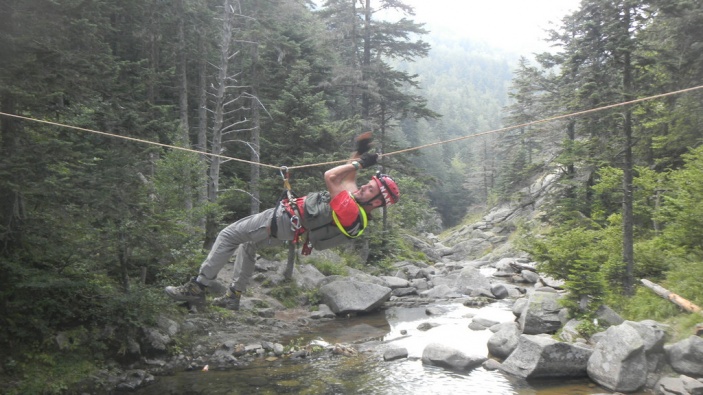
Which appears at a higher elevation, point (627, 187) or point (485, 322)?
point (627, 187)

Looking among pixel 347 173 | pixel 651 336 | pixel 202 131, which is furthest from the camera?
pixel 202 131

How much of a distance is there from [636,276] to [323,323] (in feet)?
30.7

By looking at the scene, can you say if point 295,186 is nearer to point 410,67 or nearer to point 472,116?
point 472,116

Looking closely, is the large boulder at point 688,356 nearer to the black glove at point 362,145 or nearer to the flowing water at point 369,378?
the flowing water at point 369,378

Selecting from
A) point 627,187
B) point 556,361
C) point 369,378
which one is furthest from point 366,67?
point 556,361

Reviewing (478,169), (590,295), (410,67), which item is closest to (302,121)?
(590,295)

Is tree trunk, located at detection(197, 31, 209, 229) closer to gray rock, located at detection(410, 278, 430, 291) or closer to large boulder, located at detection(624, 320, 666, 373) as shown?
gray rock, located at detection(410, 278, 430, 291)

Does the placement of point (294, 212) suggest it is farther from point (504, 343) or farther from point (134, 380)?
point (504, 343)

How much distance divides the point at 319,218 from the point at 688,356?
747 centimetres

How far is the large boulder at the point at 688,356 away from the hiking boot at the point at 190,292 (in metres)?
8.64

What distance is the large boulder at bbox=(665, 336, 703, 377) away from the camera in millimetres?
8898

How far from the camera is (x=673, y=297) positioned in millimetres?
11000

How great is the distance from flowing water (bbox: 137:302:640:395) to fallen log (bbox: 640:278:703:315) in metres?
2.73

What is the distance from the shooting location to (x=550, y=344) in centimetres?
1055
